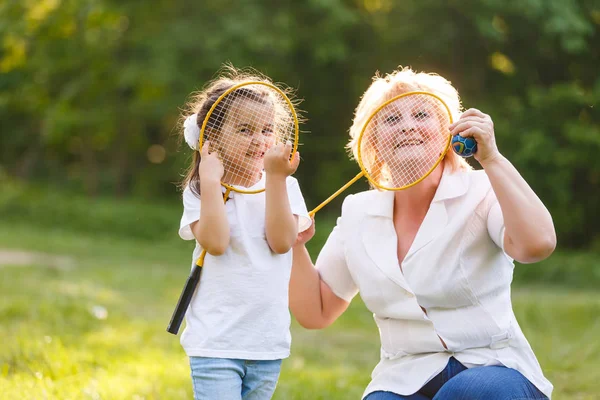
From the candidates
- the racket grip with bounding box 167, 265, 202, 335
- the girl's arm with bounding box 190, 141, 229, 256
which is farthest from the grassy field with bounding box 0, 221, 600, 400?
the girl's arm with bounding box 190, 141, 229, 256

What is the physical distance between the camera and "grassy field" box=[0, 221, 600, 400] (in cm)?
442

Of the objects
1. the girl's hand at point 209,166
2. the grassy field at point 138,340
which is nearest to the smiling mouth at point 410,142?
the girl's hand at point 209,166

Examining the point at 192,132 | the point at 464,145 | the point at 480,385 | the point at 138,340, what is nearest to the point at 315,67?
the point at 138,340

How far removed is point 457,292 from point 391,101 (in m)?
0.69

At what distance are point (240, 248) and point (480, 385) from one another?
2.92 ft

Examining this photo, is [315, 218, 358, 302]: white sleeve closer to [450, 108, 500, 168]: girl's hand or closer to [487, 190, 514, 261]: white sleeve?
[487, 190, 514, 261]: white sleeve

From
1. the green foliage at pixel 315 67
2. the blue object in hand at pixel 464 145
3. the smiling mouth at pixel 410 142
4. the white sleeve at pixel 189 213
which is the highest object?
the blue object in hand at pixel 464 145

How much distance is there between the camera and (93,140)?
2200 centimetres

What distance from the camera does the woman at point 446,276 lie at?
8.82ft

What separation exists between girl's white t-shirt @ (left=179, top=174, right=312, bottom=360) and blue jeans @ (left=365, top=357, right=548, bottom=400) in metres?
0.55

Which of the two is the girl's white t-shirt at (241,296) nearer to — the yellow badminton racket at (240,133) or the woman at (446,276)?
the yellow badminton racket at (240,133)

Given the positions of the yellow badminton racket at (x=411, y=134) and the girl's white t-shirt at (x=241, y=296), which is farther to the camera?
the yellow badminton racket at (x=411, y=134)

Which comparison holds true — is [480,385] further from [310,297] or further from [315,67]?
[315,67]

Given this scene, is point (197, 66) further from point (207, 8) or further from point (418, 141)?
point (418, 141)
